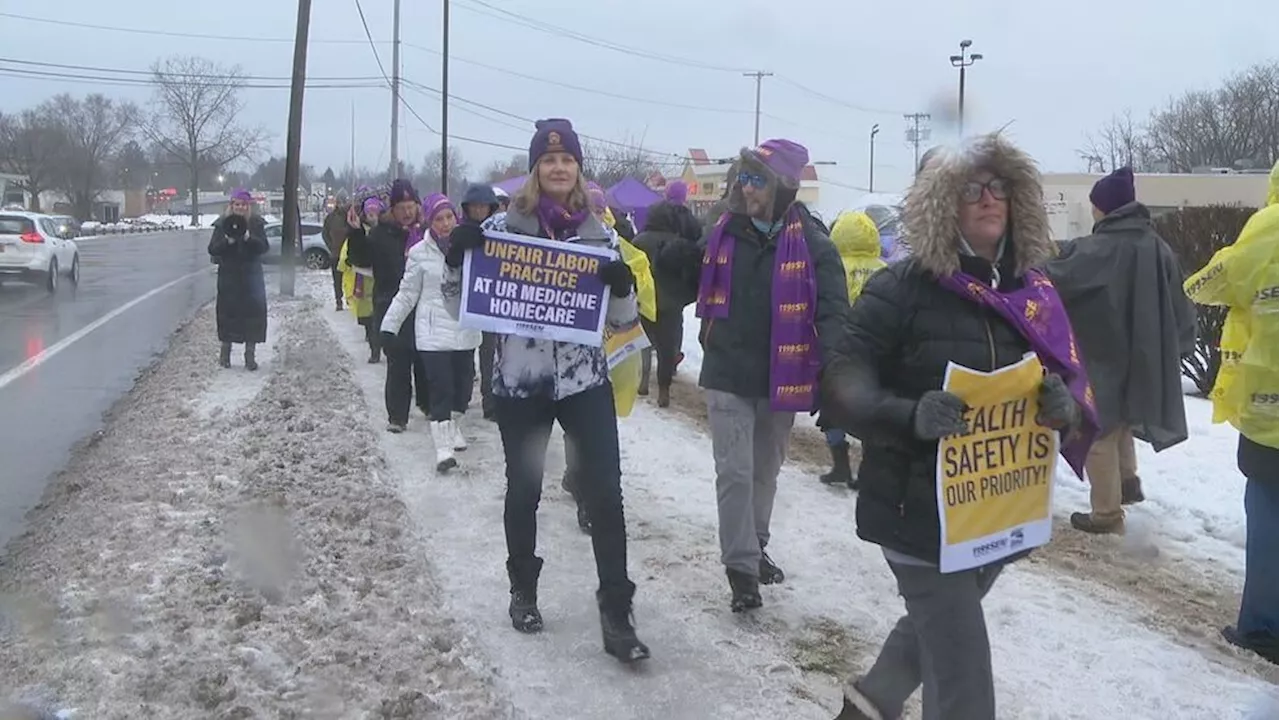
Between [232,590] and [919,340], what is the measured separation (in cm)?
331

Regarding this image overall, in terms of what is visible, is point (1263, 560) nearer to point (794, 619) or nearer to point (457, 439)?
point (794, 619)

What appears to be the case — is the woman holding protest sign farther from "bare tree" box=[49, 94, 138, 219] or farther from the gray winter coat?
"bare tree" box=[49, 94, 138, 219]

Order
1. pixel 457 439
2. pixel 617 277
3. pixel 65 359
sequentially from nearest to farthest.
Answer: pixel 617 277 → pixel 457 439 → pixel 65 359

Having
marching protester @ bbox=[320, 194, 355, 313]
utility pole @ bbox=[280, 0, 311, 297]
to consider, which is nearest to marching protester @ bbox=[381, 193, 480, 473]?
marching protester @ bbox=[320, 194, 355, 313]

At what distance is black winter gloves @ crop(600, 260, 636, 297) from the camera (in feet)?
14.8

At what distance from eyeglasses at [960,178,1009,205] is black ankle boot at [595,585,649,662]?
209 cm

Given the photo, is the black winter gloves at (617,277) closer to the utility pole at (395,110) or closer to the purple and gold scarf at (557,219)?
the purple and gold scarf at (557,219)

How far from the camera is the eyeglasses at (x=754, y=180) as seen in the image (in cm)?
479

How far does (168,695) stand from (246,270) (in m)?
9.04

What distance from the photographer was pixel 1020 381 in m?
3.07

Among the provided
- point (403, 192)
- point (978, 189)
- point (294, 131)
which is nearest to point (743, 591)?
point (978, 189)

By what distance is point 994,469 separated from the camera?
10.3ft

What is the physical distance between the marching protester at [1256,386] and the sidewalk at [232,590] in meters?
3.20

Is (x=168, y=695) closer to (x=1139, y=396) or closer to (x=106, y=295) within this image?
(x=1139, y=396)
